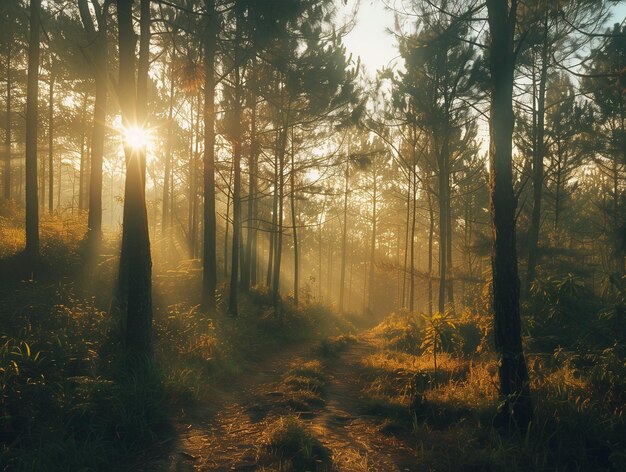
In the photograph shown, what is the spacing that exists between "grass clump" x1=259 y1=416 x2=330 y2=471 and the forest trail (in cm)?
9

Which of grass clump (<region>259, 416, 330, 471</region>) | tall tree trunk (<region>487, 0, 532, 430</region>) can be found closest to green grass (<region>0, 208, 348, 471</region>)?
grass clump (<region>259, 416, 330, 471</region>)

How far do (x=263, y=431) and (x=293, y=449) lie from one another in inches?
35.4

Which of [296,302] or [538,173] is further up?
[538,173]

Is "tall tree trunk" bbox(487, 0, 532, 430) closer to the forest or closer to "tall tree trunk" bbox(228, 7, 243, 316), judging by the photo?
the forest

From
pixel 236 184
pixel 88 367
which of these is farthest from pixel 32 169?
pixel 88 367

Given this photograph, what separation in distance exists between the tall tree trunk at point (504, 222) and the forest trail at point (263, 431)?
1.65 meters

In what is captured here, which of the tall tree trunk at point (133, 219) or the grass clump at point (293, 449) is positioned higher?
the tall tree trunk at point (133, 219)

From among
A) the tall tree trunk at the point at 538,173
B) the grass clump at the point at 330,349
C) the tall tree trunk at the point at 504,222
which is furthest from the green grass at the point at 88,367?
the tall tree trunk at the point at 538,173

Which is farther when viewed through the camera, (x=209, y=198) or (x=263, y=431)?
(x=209, y=198)

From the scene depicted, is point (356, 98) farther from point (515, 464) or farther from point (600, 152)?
point (515, 464)

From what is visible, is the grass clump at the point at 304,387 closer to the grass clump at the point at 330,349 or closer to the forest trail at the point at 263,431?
the forest trail at the point at 263,431

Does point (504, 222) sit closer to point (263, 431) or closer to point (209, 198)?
point (263, 431)

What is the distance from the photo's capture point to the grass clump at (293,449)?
466 cm

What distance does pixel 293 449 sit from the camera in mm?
4969
